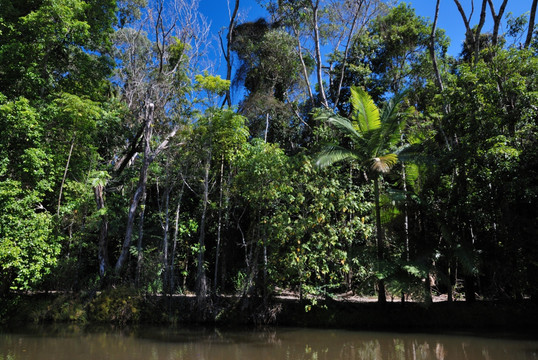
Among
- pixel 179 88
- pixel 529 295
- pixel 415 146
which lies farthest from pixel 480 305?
pixel 179 88

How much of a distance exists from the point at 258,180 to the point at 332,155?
2.22m

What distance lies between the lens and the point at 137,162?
15258 mm

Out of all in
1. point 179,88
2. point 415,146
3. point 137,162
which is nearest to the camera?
point 415,146

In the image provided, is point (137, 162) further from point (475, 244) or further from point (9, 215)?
point (475, 244)

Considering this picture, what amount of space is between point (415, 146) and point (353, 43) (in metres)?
7.97

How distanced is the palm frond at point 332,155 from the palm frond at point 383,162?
683 mm

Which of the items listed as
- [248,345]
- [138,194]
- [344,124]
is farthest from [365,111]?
[138,194]

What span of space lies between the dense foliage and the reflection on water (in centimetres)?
126

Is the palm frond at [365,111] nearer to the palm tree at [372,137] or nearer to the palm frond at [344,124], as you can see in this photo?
the palm tree at [372,137]

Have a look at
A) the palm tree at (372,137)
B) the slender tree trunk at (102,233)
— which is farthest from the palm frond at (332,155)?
the slender tree trunk at (102,233)

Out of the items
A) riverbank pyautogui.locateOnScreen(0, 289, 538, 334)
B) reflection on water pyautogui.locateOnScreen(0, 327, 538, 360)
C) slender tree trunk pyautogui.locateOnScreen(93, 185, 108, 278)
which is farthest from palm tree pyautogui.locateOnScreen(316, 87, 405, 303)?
slender tree trunk pyautogui.locateOnScreen(93, 185, 108, 278)

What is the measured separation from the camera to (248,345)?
7578mm

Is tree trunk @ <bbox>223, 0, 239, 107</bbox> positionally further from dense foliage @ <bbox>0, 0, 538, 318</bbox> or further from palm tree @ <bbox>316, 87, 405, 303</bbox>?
palm tree @ <bbox>316, 87, 405, 303</bbox>

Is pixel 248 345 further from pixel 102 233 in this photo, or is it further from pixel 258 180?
pixel 102 233
